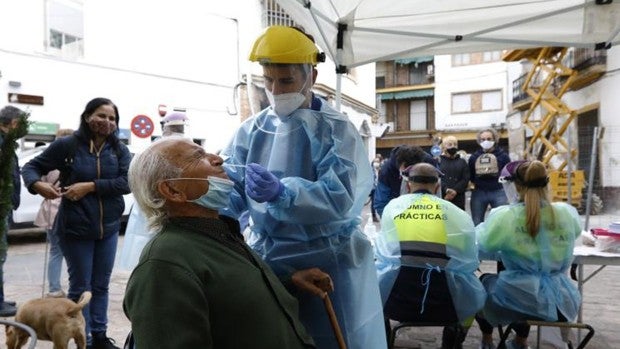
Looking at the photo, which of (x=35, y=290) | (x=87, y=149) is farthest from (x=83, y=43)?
(x=87, y=149)

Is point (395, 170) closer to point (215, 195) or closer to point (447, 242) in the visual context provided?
point (447, 242)

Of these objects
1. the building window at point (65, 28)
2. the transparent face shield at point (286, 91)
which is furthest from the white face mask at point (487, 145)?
the building window at point (65, 28)

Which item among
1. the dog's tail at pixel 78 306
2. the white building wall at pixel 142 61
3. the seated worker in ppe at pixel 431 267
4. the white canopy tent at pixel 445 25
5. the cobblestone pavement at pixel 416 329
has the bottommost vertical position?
the cobblestone pavement at pixel 416 329

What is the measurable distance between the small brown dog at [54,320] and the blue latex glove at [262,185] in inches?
65.1

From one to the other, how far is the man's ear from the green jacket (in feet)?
0.22

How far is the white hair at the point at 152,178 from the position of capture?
1.52 m

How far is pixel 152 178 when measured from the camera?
152 centimetres

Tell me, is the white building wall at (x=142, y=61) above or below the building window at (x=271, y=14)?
below

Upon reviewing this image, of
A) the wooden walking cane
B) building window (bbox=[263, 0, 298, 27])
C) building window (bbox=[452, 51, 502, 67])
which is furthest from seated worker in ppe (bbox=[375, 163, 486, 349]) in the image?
building window (bbox=[452, 51, 502, 67])

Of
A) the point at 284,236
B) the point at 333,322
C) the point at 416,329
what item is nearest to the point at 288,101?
the point at 284,236

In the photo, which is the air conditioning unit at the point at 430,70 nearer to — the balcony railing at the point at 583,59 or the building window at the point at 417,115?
the building window at the point at 417,115

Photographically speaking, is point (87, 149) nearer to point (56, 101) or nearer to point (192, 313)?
point (192, 313)

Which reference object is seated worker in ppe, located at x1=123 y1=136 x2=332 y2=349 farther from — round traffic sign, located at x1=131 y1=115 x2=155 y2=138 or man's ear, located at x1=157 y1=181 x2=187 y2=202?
round traffic sign, located at x1=131 y1=115 x2=155 y2=138

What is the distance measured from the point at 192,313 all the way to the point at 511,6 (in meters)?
2.85
